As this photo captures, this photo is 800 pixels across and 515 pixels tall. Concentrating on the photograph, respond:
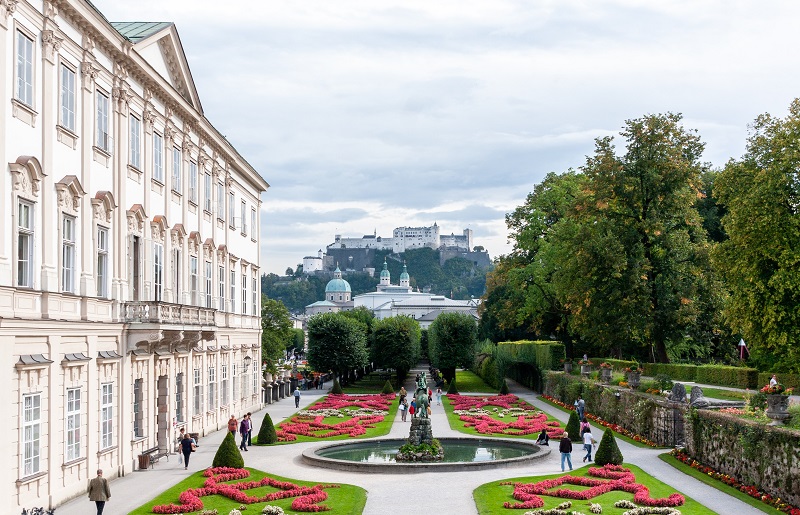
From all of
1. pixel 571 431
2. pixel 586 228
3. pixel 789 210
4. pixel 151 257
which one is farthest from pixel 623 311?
pixel 151 257

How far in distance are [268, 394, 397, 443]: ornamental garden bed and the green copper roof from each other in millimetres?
17490

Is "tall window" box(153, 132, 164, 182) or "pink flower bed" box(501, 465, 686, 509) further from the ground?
"tall window" box(153, 132, 164, 182)

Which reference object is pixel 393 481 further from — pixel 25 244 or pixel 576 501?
pixel 25 244

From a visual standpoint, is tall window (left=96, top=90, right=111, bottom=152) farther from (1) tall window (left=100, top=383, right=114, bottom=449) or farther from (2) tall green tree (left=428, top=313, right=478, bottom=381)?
(2) tall green tree (left=428, top=313, right=478, bottom=381)

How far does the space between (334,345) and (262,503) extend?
48667 mm

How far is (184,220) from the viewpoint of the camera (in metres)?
37.5

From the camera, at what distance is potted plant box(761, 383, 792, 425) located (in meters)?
25.9

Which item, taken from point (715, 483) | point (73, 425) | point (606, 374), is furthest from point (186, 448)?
point (606, 374)

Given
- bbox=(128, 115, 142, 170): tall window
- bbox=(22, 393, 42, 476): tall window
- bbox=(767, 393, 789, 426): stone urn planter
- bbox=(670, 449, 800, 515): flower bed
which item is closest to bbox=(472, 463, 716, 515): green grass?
bbox=(670, 449, 800, 515): flower bed

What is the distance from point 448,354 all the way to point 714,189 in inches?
1298

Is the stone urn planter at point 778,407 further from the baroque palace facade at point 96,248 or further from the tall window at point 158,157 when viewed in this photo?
the tall window at point 158,157

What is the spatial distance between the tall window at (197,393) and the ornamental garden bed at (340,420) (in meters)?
3.66

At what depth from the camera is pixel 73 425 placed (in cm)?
2484

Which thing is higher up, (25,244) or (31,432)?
(25,244)
